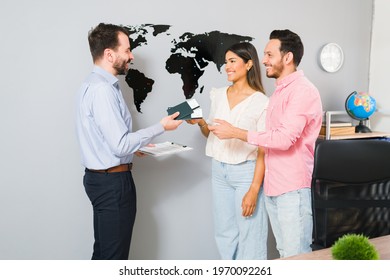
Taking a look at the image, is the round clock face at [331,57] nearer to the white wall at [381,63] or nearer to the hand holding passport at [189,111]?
the white wall at [381,63]

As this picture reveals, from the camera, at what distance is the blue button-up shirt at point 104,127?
1662mm

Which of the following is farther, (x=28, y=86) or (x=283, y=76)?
(x=28, y=86)

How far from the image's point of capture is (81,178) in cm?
213

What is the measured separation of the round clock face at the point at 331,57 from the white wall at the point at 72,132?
397mm

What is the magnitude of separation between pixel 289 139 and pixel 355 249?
2.50ft

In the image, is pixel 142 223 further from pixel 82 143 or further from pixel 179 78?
pixel 179 78

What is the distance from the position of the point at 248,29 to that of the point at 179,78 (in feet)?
2.01

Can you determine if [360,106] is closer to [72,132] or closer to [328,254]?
[328,254]

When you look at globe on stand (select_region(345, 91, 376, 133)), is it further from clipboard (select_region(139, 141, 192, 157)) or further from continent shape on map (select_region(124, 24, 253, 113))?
clipboard (select_region(139, 141, 192, 157))

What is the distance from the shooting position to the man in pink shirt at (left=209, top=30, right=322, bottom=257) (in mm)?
1673

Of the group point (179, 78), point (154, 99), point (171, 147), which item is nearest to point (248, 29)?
point (179, 78)

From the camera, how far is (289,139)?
1656 mm

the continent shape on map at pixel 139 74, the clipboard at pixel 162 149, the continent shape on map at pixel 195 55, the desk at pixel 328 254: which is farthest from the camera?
the continent shape on map at pixel 195 55

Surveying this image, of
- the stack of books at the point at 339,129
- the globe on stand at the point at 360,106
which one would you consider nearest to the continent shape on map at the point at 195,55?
the stack of books at the point at 339,129
